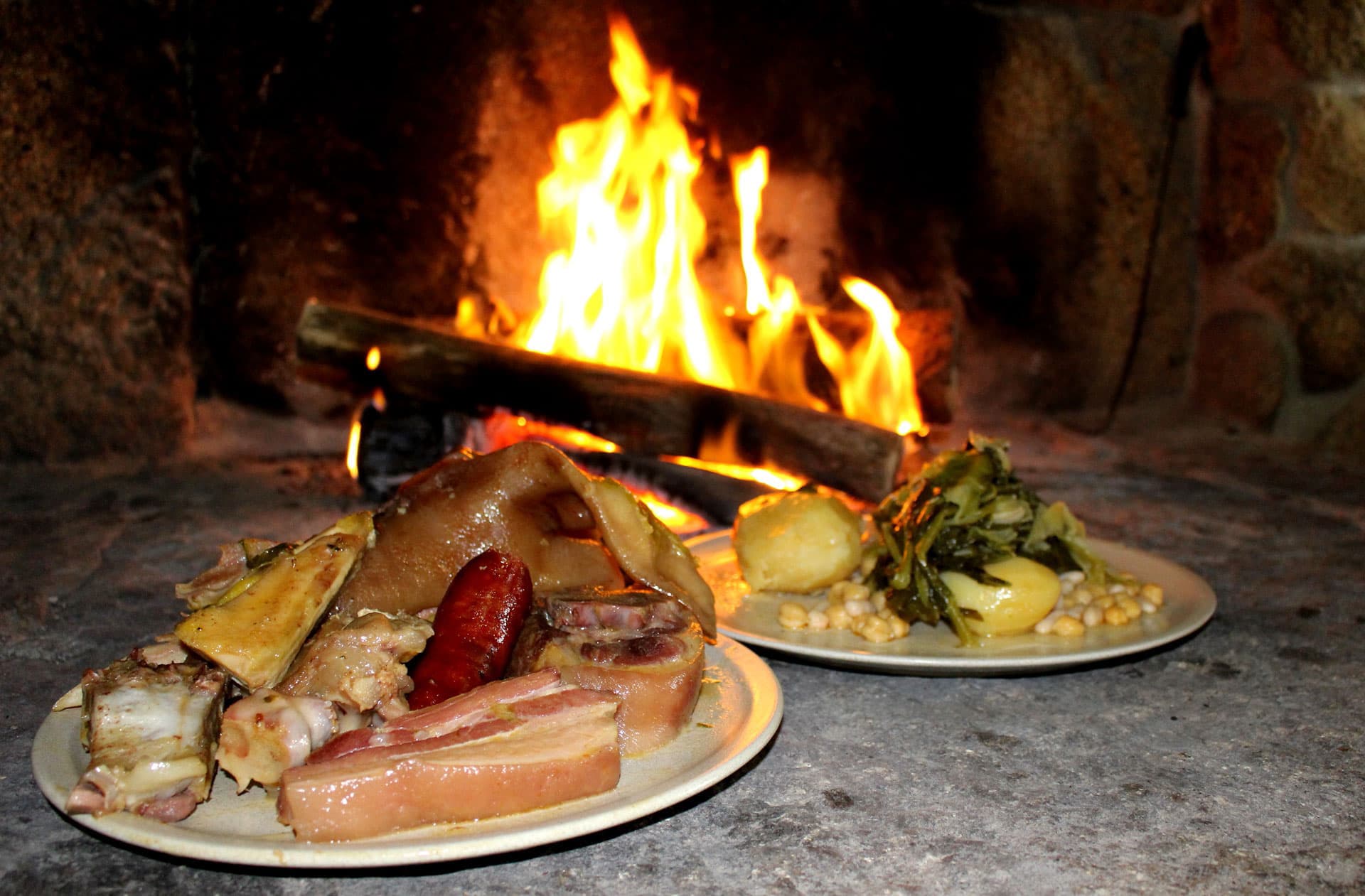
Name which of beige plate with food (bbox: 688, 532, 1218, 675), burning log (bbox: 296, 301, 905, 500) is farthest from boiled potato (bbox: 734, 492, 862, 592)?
burning log (bbox: 296, 301, 905, 500)

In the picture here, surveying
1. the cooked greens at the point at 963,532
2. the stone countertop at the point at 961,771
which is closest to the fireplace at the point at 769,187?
the stone countertop at the point at 961,771

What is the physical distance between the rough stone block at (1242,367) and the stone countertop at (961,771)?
2162 millimetres

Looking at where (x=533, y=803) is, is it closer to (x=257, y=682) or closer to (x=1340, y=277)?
(x=257, y=682)

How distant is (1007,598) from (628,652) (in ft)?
3.26

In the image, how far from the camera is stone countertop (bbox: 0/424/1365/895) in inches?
69.0

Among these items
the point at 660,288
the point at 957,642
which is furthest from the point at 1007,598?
the point at 660,288

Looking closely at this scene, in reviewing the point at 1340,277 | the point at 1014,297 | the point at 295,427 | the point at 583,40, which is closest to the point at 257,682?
the point at 295,427

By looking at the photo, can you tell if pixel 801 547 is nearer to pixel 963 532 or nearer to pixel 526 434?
pixel 963 532

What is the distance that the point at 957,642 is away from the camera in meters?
2.48

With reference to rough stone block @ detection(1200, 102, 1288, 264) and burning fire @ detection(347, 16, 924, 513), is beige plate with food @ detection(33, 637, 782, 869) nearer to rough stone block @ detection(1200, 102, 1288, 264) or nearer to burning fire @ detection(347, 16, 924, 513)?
burning fire @ detection(347, 16, 924, 513)

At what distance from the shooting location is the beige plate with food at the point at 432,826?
148 centimetres

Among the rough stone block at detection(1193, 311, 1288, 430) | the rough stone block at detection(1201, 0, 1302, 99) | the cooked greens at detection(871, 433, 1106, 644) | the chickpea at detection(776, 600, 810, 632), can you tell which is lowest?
the chickpea at detection(776, 600, 810, 632)

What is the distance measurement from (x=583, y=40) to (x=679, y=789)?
4.01 m

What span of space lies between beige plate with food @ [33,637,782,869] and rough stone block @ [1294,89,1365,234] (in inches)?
183
